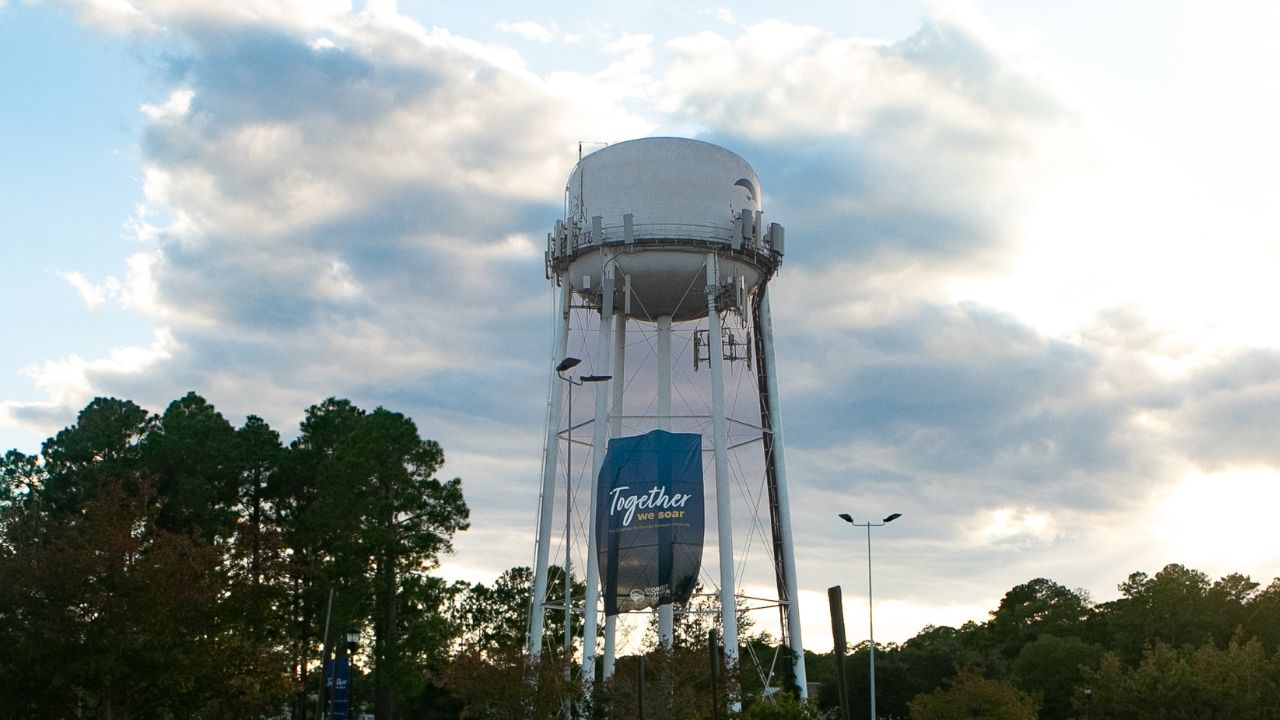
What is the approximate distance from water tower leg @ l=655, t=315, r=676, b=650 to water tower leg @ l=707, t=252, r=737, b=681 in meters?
2.21

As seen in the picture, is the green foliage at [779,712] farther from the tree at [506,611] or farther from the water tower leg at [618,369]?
the tree at [506,611]

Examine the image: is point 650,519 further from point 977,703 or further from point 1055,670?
point 1055,670

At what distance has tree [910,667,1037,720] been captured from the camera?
5553cm

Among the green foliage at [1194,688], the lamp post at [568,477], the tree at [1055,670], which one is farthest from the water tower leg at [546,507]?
the tree at [1055,670]

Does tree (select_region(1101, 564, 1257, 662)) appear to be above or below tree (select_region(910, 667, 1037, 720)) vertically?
above

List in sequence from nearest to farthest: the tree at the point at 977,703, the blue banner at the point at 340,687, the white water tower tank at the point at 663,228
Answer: the blue banner at the point at 340,687 < the white water tower tank at the point at 663,228 < the tree at the point at 977,703

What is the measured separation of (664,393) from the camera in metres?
49.4

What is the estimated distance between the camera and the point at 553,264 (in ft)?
166

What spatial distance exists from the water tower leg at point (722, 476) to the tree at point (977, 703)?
1438 cm

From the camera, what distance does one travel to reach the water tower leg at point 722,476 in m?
45.0

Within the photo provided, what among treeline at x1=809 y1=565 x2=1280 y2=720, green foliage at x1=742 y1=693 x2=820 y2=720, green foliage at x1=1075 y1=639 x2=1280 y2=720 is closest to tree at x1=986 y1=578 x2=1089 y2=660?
treeline at x1=809 y1=565 x2=1280 y2=720

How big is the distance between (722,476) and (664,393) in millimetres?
5164

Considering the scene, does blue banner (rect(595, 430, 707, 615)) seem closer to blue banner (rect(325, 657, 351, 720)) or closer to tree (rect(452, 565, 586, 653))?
blue banner (rect(325, 657, 351, 720))

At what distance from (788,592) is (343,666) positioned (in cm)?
1674
